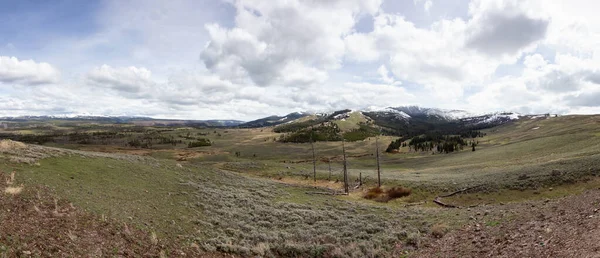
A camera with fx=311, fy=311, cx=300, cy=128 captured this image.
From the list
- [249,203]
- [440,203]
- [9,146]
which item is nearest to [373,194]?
[440,203]

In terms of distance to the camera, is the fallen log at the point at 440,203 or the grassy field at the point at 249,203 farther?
the fallen log at the point at 440,203

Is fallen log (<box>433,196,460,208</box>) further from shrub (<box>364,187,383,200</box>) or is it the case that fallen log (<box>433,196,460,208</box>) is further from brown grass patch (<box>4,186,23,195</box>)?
brown grass patch (<box>4,186,23,195</box>)

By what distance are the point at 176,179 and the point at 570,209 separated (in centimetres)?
3550

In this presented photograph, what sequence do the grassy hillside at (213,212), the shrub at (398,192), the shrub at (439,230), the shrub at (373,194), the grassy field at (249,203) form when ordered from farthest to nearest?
1. the shrub at (373,194)
2. the shrub at (398,192)
3. the shrub at (439,230)
4. the grassy field at (249,203)
5. the grassy hillside at (213,212)

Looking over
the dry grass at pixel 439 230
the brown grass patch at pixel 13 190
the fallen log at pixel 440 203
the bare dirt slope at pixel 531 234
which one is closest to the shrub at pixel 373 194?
the fallen log at pixel 440 203

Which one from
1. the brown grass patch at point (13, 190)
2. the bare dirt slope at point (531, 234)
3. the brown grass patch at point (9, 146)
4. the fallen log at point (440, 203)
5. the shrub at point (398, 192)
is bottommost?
the shrub at point (398, 192)

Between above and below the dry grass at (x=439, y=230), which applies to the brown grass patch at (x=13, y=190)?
above

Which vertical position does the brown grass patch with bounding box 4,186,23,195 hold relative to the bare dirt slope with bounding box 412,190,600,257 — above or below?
above

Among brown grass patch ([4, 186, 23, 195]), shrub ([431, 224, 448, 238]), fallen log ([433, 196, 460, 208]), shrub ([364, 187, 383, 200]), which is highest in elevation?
brown grass patch ([4, 186, 23, 195])

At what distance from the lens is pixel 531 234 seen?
16.3 m

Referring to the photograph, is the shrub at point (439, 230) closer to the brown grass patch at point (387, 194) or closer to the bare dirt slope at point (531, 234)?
the bare dirt slope at point (531, 234)

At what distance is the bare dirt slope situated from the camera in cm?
1349

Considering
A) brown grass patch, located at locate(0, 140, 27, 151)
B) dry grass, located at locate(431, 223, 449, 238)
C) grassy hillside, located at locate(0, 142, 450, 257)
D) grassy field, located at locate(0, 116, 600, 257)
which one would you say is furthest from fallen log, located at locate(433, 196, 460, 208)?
brown grass patch, located at locate(0, 140, 27, 151)

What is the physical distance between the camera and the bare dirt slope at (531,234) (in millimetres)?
13492
